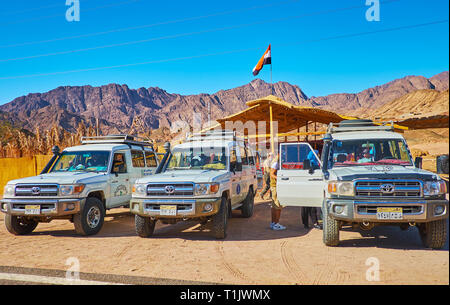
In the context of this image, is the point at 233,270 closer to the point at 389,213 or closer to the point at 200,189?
the point at 200,189

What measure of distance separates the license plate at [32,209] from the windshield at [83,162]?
1.56m

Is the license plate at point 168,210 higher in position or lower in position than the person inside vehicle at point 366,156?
lower

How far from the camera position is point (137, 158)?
34.3ft

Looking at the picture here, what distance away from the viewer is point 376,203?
579 cm

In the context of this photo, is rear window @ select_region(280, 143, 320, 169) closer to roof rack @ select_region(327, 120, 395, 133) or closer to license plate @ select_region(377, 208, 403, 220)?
roof rack @ select_region(327, 120, 395, 133)

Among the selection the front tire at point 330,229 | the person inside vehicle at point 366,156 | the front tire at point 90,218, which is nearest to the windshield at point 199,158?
the front tire at point 90,218

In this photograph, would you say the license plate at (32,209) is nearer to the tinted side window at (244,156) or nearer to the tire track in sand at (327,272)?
the tinted side window at (244,156)

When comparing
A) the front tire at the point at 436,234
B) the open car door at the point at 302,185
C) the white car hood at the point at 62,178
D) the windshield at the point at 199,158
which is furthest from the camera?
the windshield at the point at 199,158

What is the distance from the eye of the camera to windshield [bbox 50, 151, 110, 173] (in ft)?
29.6

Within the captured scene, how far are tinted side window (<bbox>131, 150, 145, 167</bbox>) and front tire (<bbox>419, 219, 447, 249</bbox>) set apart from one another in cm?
737

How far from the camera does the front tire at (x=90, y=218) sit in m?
7.79

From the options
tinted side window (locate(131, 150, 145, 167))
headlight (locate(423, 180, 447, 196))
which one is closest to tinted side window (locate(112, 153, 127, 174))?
tinted side window (locate(131, 150, 145, 167))
